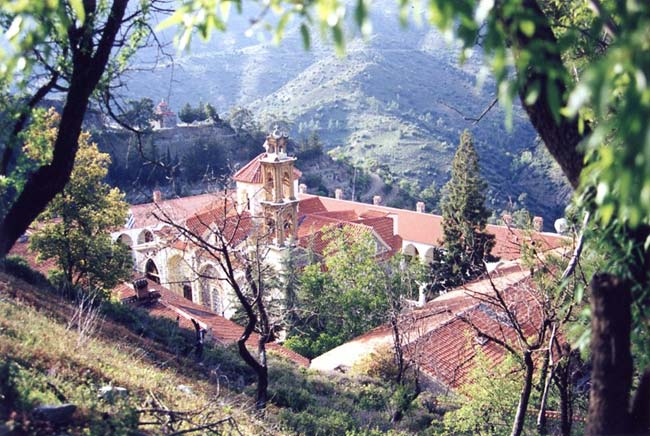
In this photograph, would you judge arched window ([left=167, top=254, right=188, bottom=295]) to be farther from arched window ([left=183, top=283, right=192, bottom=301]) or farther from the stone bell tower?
the stone bell tower

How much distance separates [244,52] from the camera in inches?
4254

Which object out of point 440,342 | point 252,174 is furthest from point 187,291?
point 440,342

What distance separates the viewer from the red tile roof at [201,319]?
13922 mm

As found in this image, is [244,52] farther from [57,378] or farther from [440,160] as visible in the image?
[57,378]

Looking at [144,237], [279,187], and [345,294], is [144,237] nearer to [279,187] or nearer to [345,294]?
[279,187]

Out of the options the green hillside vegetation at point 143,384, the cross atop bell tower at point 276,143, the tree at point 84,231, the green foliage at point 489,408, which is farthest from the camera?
the cross atop bell tower at point 276,143

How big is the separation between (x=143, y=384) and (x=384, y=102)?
74.9 meters

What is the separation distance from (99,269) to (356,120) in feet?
207

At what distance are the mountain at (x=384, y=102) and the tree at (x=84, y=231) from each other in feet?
113

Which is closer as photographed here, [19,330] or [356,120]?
[19,330]

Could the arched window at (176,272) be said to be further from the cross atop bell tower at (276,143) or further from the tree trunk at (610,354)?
the tree trunk at (610,354)

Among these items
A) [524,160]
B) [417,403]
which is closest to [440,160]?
[524,160]

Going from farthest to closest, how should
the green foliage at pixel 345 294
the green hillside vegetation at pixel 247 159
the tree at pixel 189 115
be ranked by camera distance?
the tree at pixel 189 115
the green hillside vegetation at pixel 247 159
the green foliage at pixel 345 294

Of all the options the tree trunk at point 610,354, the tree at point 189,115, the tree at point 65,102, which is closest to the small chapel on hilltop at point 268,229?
the tree at point 65,102
